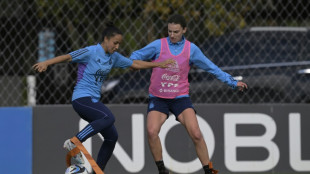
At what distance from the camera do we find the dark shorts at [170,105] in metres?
7.29

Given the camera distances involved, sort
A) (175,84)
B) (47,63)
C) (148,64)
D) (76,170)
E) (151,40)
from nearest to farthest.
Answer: (47,63) → (76,170) → (148,64) → (175,84) → (151,40)

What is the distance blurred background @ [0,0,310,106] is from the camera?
8734mm

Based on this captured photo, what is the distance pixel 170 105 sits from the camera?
290 inches

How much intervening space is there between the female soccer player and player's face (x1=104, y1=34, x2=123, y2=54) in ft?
1.42

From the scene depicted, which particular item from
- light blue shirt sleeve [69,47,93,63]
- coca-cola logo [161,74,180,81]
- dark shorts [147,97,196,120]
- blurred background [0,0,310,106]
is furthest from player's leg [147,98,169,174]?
blurred background [0,0,310,106]

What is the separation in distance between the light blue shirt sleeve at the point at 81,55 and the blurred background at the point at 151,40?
1.85 m

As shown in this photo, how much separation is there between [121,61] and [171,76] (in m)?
0.54

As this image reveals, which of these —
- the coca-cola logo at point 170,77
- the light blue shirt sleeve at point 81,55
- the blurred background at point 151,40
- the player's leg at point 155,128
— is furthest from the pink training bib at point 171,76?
the blurred background at point 151,40

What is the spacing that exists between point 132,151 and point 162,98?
1.17 meters

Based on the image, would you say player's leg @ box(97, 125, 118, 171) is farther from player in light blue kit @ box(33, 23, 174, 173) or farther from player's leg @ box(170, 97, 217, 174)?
player's leg @ box(170, 97, 217, 174)

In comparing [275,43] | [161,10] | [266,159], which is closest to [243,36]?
[275,43]

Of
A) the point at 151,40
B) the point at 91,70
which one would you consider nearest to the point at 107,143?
the point at 91,70

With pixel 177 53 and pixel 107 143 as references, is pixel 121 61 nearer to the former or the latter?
pixel 177 53

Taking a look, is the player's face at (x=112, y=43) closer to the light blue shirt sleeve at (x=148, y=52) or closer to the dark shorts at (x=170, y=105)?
the light blue shirt sleeve at (x=148, y=52)
